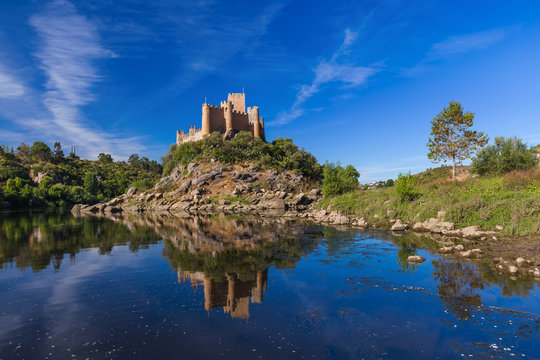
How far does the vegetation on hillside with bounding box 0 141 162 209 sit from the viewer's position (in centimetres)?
7406

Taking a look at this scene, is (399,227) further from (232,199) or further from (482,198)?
(232,199)

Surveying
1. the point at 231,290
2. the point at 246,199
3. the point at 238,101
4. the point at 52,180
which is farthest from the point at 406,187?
the point at 52,180

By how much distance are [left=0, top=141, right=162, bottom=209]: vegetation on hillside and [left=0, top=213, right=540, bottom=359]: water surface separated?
70726mm

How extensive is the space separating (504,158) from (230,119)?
58153mm

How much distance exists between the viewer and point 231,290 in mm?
8906

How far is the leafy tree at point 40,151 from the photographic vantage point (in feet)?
367

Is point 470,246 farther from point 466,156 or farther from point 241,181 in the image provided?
point 241,181

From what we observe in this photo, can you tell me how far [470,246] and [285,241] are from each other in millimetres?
9820

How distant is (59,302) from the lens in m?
8.27

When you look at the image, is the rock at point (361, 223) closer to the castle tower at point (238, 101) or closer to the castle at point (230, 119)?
the castle at point (230, 119)

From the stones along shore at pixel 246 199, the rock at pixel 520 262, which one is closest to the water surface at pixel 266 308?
the rock at pixel 520 262

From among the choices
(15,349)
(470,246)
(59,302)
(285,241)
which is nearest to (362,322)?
(15,349)

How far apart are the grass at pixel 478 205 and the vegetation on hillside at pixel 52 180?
222 ft

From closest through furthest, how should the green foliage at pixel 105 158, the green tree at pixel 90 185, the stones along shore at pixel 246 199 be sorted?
1. the stones along shore at pixel 246 199
2. the green tree at pixel 90 185
3. the green foliage at pixel 105 158
